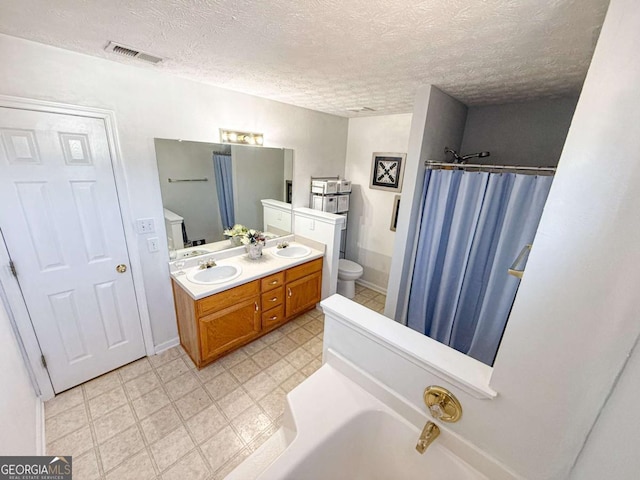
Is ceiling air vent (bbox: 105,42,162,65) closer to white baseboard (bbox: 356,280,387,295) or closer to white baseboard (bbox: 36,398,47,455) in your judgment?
white baseboard (bbox: 36,398,47,455)

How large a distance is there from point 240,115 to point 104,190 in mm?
1203

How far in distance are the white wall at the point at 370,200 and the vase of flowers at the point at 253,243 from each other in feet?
4.99

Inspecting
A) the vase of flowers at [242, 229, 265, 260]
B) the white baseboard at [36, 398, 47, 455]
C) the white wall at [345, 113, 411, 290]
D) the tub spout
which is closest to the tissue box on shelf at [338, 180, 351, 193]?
the white wall at [345, 113, 411, 290]

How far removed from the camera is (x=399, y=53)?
1.28 m

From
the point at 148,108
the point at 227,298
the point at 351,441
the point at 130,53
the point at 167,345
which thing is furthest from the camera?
the point at 167,345

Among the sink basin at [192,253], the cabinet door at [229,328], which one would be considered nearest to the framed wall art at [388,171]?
the cabinet door at [229,328]

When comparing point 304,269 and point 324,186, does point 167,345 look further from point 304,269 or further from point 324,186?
point 324,186

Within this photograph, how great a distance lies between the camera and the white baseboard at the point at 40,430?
1.42 metres

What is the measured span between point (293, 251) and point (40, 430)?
2.19 metres

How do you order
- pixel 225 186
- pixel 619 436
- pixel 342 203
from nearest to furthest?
pixel 619 436 → pixel 225 186 → pixel 342 203

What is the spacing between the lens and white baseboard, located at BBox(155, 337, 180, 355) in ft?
7.13

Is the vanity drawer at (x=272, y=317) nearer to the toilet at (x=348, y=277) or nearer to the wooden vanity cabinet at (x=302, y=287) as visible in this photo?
the wooden vanity cabinet at (x=302, y=287)

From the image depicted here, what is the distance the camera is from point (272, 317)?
2420 mm

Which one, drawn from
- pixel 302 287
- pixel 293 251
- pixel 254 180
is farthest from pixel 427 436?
pixel 254 180
